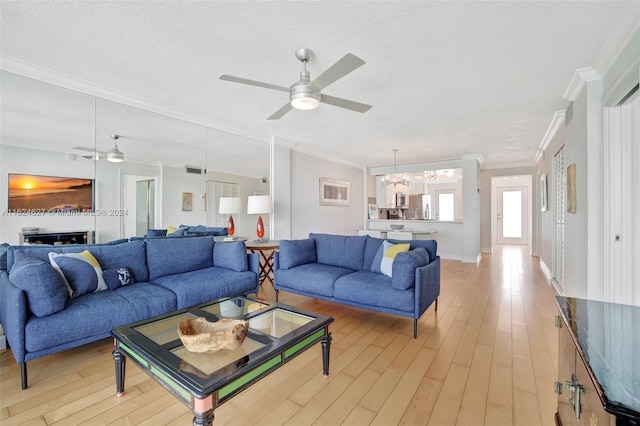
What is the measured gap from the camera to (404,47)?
85.4 inches

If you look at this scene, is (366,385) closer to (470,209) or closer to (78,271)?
(78,271)

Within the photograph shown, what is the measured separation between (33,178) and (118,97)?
1109mm

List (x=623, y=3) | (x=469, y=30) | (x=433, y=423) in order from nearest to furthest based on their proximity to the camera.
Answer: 1. (x=433, y=423)
2. (x=623, y=3)
3. (x=469, y=30)

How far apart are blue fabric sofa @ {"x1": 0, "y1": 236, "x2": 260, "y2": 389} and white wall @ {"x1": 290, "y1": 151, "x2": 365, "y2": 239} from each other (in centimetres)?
232

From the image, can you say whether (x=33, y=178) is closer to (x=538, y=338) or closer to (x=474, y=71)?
(x=474, y=71)

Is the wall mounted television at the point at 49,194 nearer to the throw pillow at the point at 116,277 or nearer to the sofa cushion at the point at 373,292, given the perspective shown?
the throw pillow at the point at 116,277

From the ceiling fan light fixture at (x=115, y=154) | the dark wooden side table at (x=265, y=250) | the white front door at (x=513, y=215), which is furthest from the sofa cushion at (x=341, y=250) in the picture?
the white front door at (x=513, y=215)

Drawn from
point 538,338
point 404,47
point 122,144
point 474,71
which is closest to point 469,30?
point 404,47

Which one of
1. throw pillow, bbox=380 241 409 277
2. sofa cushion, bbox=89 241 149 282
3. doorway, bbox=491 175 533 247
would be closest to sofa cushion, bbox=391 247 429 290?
throw pillow, bbox=380 241 409 277

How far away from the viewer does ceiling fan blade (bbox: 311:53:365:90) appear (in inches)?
69.7

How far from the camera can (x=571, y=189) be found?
2990 mm

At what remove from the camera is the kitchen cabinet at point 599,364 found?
640mm

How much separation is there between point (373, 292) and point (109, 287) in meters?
2.32

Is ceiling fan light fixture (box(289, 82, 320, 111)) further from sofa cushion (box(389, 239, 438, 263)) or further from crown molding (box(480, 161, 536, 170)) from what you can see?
crown molding (box(480, 161, 536, 170))
